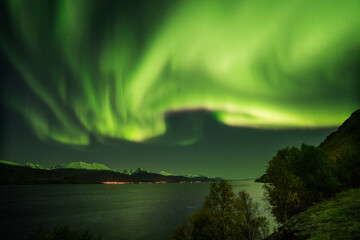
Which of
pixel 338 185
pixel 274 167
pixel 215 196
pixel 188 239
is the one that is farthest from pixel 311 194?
pixel 188 239

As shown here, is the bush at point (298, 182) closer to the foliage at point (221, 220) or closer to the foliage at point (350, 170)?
the foliage at point (350, 170)

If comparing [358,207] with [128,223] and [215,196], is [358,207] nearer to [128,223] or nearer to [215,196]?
[215,196]

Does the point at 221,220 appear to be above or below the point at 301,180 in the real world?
below

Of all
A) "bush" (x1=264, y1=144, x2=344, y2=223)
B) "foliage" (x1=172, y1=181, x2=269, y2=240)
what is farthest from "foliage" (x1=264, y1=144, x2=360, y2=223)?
"foliage" (x1=172, y1=181, x2=269, y2=240)

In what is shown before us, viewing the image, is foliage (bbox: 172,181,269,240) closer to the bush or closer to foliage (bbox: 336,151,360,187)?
the bush

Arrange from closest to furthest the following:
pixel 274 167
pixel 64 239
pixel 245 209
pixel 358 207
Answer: pixel 358 207, pixel 64 239, pixel 245 209, pixel 274 167

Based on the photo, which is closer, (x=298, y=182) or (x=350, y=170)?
(x=298, y=182)

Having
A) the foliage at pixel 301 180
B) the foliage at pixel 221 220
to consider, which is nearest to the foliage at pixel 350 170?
the foliage at pixel 301 180

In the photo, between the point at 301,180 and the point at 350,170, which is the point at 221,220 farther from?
the point at 350,170

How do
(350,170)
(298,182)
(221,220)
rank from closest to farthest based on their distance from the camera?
(221,220) → (298,182) → (350,170)

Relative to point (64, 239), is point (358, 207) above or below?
above

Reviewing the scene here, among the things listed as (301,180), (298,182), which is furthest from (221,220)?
(301,180)

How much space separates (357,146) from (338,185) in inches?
613

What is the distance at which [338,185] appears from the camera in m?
42.2
